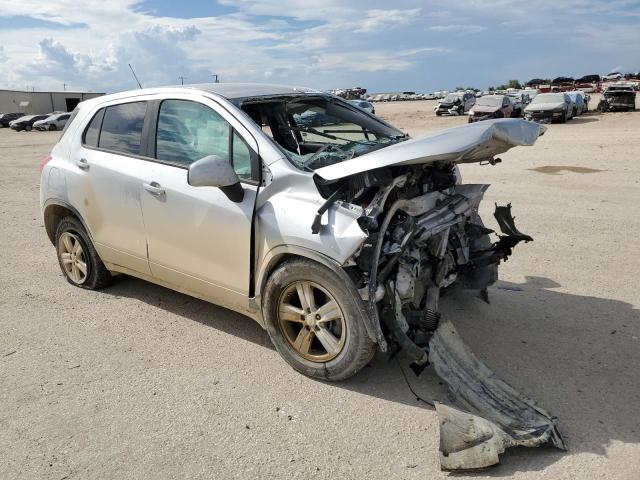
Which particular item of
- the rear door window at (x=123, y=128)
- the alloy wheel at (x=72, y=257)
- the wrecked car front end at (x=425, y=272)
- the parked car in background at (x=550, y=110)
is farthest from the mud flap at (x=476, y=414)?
the parked car in background at (x=550, y=110)

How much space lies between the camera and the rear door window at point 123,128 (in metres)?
4.64

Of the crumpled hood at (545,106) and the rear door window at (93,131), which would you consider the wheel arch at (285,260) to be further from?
the crumpled hood at (545,106)

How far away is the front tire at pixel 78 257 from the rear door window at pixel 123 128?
2.95ft

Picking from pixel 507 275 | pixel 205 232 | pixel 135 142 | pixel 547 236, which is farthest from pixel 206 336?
pixel 547 236

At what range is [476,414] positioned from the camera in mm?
3229

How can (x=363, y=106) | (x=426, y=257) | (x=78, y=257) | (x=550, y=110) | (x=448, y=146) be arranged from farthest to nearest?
(x=550, y=110) < (x=363, y=106) < (x=78, y=257) < (x=426, y=257) < (x=448, y=146)

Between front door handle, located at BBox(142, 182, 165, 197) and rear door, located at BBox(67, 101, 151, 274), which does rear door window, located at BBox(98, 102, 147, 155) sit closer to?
rear door, located at BBox(67, 101, 151, 274)

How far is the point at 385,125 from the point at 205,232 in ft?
6.58

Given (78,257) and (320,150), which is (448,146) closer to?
(320,150)

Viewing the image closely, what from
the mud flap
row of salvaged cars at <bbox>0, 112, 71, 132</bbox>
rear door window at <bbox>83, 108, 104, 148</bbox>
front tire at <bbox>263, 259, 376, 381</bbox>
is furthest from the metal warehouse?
the mud flap

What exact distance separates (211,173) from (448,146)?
1.46 meters

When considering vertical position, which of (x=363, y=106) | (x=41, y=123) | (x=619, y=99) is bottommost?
(x=41, y=123)

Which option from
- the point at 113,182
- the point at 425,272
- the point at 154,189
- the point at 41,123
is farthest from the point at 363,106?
the point at 41,123

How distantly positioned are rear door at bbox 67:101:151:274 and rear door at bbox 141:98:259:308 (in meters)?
0.16
